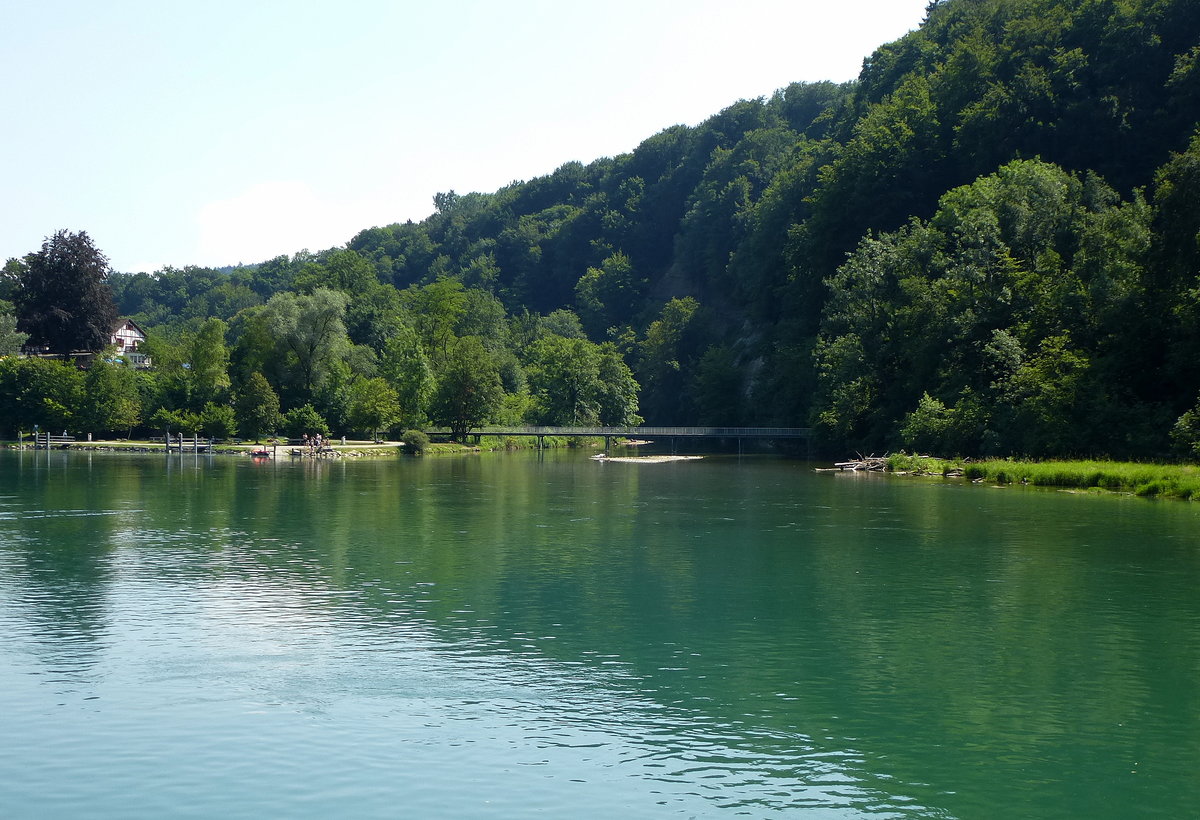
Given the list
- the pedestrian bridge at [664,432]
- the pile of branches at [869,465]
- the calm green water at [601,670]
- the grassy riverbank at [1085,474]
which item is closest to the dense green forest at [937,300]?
the pile of branches at [869,465]

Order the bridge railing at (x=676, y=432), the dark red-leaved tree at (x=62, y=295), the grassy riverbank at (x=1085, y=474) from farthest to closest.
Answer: the dark red-leaved tree at (x=62, y=295) < the bridge railing at (x=676, y=432) < the grassy riverbank at (x=1085, y=474)

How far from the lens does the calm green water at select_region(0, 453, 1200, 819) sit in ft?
50.3

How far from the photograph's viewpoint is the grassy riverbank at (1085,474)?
2074 inches

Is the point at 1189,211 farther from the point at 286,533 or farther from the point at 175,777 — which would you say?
the point at 175,777

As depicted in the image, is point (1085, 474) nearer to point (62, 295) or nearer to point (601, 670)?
point (601, 670)

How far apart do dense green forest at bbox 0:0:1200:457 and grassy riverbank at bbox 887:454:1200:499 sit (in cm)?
287

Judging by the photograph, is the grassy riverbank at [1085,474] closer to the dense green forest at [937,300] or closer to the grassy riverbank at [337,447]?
the dense green forest at [937,300]

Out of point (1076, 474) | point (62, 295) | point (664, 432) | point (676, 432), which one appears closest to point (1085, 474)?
point (1076, 474)

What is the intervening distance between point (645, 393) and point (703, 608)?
144751 mm

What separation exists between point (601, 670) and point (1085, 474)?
4468 centimetres

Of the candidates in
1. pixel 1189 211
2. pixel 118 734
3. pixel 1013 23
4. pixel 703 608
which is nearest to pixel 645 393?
pixel 1013 23

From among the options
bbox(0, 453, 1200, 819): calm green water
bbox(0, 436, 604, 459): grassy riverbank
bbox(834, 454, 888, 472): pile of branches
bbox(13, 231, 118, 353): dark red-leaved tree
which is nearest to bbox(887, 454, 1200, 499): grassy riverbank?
bbox(834, 454, 888, 472): pile of branches

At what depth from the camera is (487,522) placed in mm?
46031

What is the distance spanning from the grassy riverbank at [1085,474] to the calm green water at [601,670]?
10658 mm
